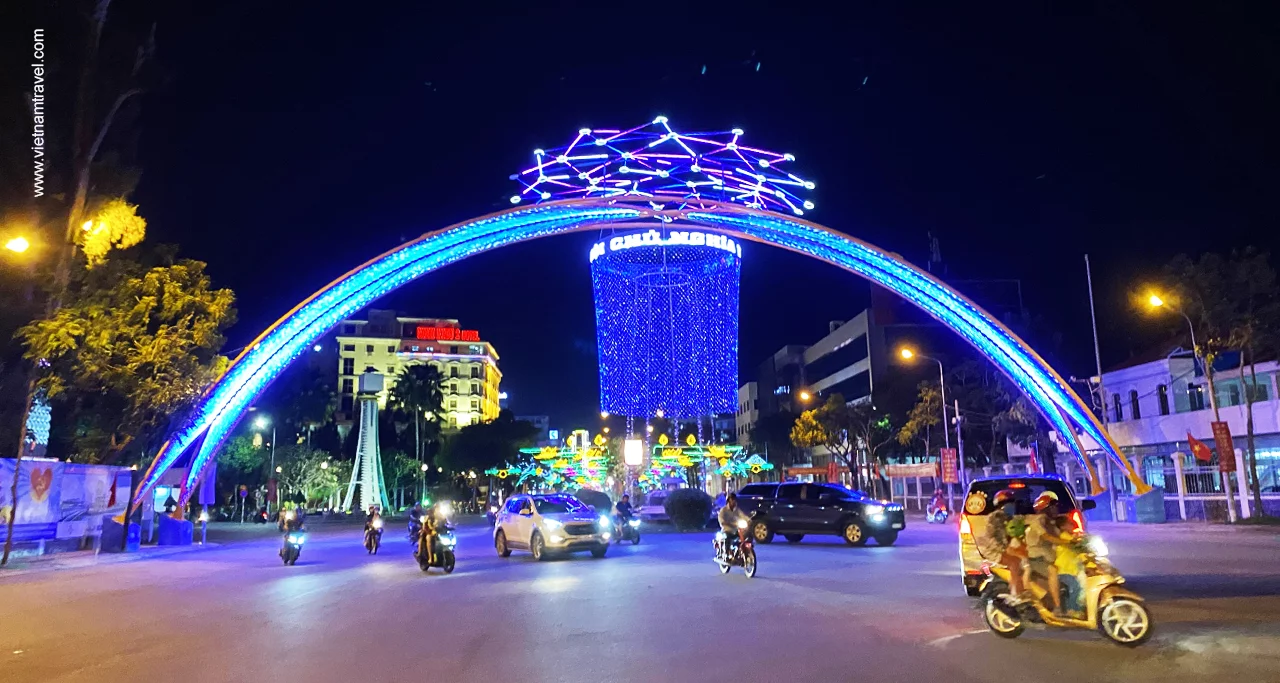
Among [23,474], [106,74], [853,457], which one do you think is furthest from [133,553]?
[853,457]

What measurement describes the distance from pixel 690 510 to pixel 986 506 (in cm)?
2476

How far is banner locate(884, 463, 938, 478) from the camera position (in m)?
52.8

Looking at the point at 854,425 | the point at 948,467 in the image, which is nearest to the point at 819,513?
the point at 948,467

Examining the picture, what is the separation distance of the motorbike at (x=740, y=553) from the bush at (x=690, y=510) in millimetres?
18800

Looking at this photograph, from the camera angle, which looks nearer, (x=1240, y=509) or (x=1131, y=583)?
(x=1131, y=583)

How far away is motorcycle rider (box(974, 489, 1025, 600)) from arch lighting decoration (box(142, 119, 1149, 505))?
71.8ft

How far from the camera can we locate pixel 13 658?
358 inches

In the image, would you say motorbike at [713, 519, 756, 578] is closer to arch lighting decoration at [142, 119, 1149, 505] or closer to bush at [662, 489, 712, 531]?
arch lighting decoration at [142, 119, 1149, 505]

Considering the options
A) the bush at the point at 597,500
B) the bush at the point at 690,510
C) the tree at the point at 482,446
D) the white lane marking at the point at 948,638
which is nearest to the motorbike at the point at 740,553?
the white lane marking at the point at 948,638

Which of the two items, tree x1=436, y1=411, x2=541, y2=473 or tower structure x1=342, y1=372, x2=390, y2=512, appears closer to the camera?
tower structure x1=342, y1=372, x2=390, y2=512

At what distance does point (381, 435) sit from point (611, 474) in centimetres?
3107

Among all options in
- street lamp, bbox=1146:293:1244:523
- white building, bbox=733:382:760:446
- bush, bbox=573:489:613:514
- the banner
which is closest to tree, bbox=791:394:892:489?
the banner

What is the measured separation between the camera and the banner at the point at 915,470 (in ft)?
173

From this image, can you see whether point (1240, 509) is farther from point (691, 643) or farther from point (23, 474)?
point (23, 474)
